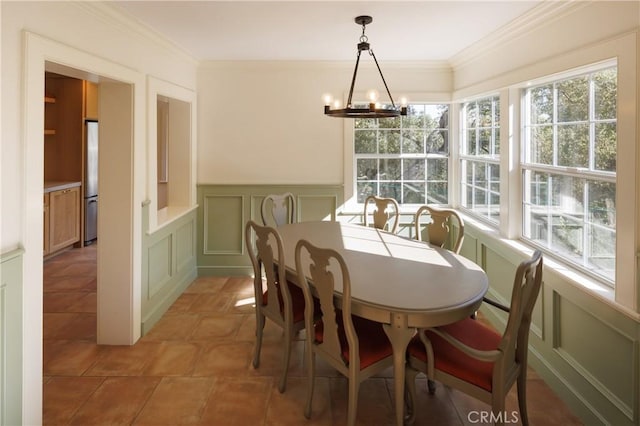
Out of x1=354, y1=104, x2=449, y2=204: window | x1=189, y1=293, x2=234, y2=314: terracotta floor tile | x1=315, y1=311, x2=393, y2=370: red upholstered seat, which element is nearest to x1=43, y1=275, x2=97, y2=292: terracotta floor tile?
x1=189, y1=293, x2=234, y2=314: terracotta floor tile

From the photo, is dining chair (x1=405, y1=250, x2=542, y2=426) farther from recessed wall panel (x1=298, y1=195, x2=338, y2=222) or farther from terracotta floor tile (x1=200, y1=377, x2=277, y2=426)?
recessed wall panel (x1=298, y1=195, x2=338, y2=222)

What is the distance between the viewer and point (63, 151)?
20.5 feet

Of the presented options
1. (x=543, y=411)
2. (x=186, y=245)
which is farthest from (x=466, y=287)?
(x=186, y=245)

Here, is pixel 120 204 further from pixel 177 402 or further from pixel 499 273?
pixel 499 273

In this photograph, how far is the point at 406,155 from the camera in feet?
16.2

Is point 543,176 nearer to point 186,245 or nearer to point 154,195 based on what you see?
point 154,195

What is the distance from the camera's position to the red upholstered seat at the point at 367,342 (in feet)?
6.89

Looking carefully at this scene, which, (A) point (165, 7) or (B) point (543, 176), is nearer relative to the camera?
(A) point (165, 7)

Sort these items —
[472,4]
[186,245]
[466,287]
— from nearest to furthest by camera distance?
1. [466,287]
2. [472,4]
3. [186,245]

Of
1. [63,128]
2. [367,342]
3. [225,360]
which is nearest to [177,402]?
[225,360]

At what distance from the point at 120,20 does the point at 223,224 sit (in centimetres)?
251

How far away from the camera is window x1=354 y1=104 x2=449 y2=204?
16.2 ft

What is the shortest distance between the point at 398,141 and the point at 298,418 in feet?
11.3

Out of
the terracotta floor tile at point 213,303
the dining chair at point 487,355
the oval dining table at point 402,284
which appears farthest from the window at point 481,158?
the terracotta floor tile at point 213,303
